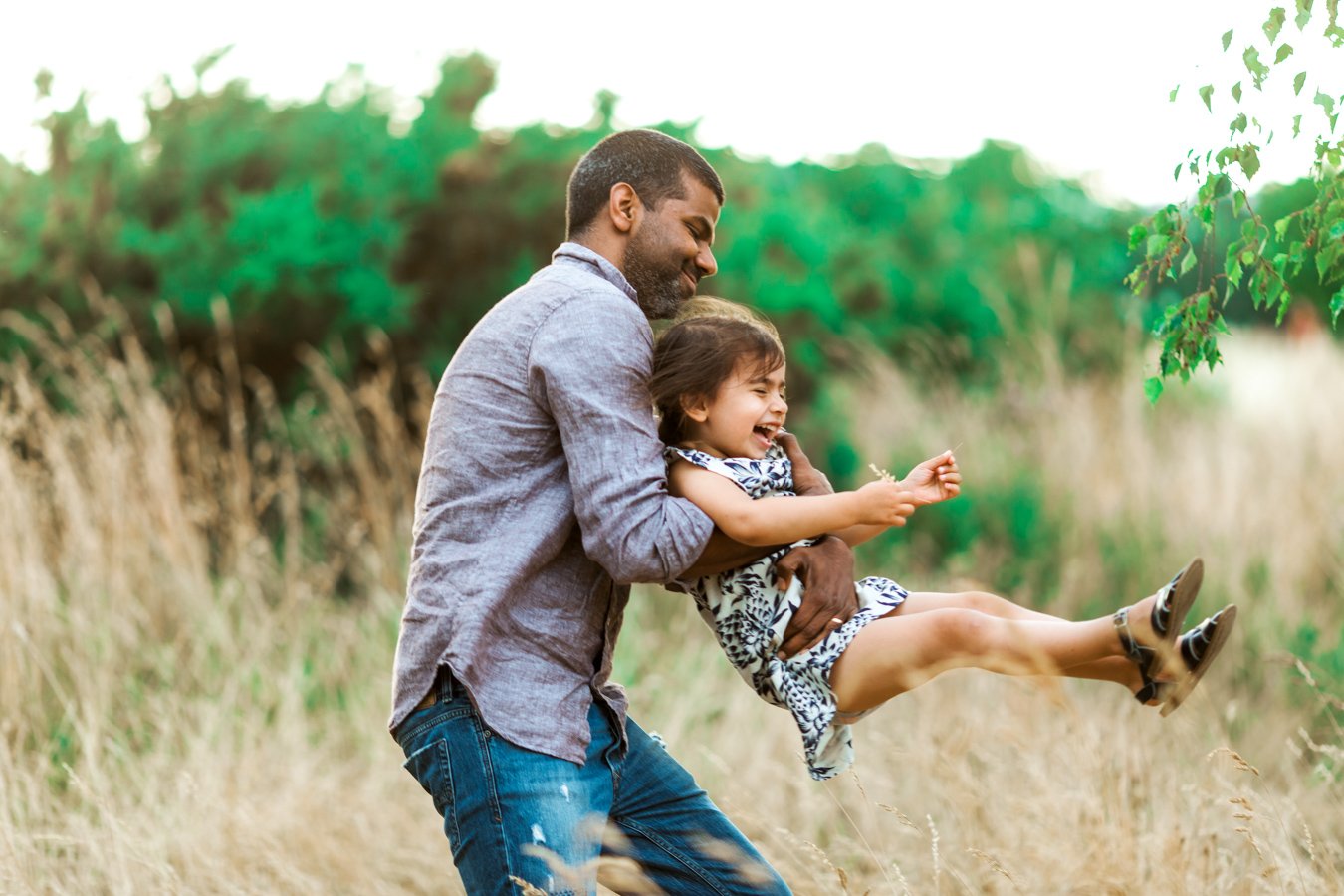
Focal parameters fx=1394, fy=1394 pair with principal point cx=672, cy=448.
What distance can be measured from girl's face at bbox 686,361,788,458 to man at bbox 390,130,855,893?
0.62ft

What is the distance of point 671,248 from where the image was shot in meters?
2.52

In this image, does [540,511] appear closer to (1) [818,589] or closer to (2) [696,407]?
(2) [696,407]

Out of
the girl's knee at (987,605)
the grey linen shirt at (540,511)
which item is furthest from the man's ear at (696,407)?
the girl's knee at (987,605)

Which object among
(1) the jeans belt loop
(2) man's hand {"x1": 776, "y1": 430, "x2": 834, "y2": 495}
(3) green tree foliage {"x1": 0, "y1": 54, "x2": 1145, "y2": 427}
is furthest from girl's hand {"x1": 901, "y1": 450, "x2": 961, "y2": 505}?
(3) green tree foliage {"x1": 0, "y1": 54, "x2": 1145, "y2": 427}

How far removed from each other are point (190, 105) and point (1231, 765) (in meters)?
5.98

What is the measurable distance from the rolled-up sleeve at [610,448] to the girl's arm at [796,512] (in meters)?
0.05

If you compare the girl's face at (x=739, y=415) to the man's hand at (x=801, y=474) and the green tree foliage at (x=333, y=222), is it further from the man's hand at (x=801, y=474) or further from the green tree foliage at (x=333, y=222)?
the green tree foliage at (x=333, y=222)

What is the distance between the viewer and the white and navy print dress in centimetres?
250

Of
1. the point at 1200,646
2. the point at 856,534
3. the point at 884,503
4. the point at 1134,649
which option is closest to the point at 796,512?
the point at 884,503

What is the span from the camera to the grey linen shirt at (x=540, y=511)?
2.25 m

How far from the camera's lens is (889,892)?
4090 mm

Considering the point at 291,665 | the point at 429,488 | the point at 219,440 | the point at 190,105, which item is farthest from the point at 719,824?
the point at 190,105

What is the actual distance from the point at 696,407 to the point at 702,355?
4.0 inches

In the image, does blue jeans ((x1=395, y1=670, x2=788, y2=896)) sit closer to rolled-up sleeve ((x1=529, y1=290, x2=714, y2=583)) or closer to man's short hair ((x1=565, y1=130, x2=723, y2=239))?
rolled-up sleeve ((x1=529, y1=290, x2=714, y2=583))
